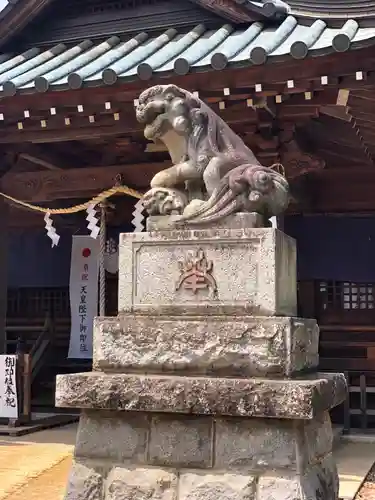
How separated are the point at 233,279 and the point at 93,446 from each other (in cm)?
118

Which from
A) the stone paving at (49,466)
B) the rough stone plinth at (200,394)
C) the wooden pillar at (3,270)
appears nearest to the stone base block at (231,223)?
the rough stone plinth at (200,394)

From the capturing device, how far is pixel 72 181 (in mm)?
8453

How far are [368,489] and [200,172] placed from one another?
371 cm

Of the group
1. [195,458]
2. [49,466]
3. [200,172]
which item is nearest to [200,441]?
[195,458]

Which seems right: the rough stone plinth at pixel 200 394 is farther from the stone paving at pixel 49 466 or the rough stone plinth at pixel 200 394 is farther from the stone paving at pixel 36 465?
the stone paving at pixel 36 465

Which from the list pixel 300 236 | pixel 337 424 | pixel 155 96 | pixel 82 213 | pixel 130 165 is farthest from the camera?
pixel 82 213

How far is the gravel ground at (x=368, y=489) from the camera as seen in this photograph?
18.8 ft

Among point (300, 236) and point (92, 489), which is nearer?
point (92, 489)

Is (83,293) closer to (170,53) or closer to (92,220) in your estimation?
(92,220)

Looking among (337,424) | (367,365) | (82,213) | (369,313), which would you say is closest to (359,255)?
(369,313)

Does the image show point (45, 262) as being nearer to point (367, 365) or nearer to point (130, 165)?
point (130, 165)

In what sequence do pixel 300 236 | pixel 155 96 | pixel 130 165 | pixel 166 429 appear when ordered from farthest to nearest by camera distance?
pixel 300 236 < pixel 130 165 < pixel 155 96 < pixel 166 429

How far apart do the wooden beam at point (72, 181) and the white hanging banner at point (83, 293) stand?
1.66m

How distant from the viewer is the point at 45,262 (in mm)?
10820
